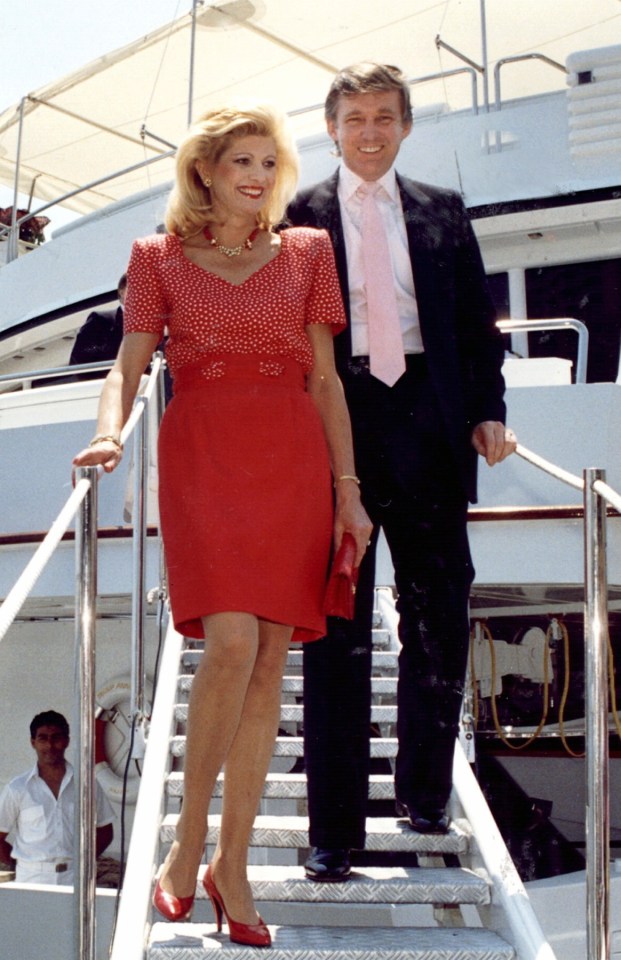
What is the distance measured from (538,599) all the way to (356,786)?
11.6 ft

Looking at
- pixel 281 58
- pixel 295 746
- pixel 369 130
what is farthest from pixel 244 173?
pixel 281 58

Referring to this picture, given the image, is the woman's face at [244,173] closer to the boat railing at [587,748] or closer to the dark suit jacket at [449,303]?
the dark suit jacket at [449,303]

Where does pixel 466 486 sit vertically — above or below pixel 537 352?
below

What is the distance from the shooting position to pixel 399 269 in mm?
2480

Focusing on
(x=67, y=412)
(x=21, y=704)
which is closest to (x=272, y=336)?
(x=67, y=412)

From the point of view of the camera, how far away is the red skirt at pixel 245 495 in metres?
2.07

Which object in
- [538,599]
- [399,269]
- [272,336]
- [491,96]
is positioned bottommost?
[538,599]

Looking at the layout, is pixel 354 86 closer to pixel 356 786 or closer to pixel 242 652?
pixel 242 652

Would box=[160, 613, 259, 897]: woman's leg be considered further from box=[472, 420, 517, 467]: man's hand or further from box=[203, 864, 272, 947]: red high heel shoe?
box=[472, 420, 517, 467]: man's hand

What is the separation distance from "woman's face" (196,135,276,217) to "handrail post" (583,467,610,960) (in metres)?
0.74

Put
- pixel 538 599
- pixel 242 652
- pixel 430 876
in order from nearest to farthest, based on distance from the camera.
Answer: pixel 242 652, pixel 430 876, pixel 538 599

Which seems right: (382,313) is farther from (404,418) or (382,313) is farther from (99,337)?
(99,337)

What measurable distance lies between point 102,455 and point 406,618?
710 millimetres

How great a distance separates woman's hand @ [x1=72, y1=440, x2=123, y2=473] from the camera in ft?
6.88
